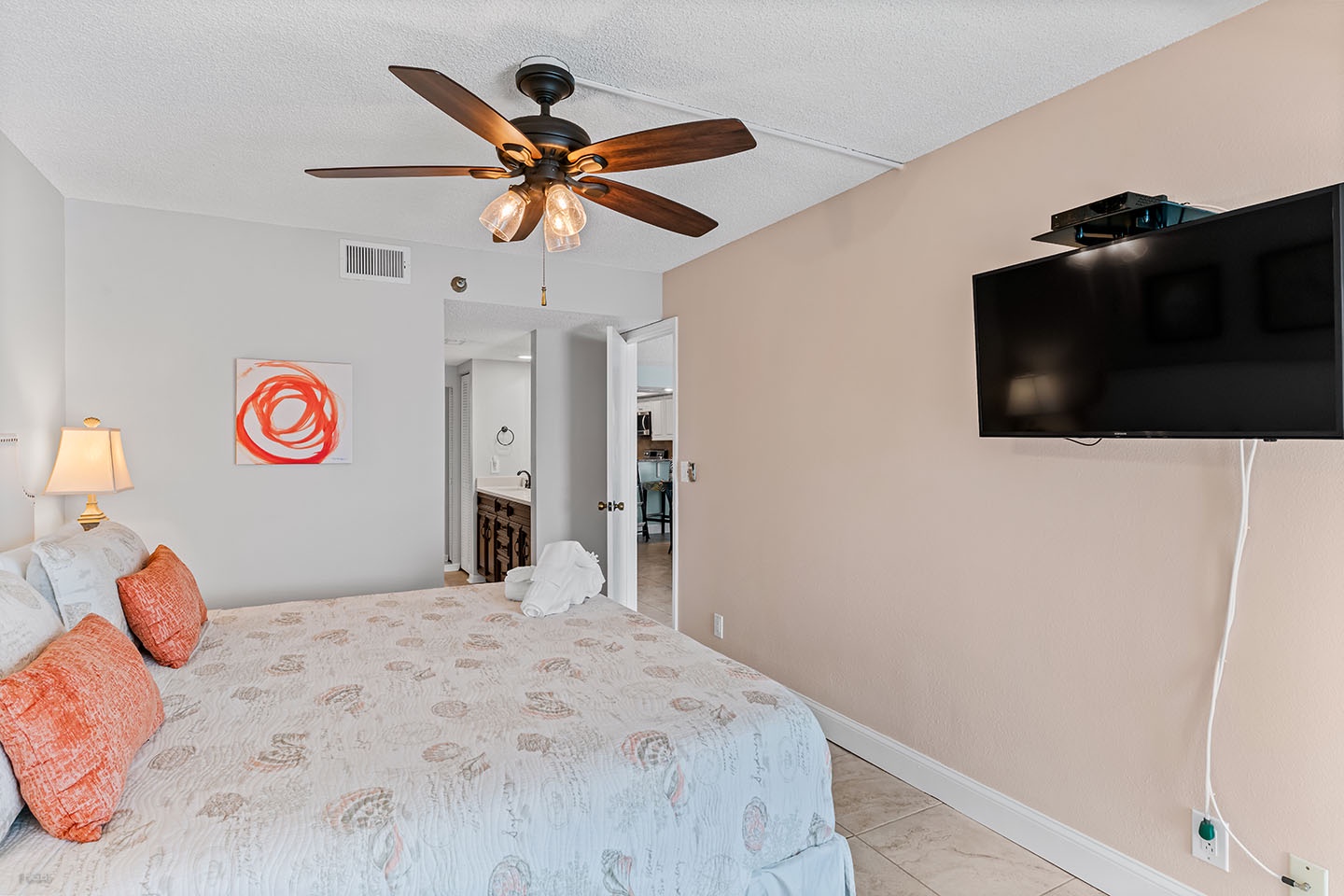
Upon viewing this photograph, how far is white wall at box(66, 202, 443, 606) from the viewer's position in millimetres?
3309

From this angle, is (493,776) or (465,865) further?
(493,776)

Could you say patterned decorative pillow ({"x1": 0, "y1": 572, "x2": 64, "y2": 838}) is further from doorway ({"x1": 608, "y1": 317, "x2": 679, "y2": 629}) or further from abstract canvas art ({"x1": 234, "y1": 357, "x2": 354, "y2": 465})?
doorway ({"x1": 608, "y1": 317, "x2": 679, "y2": 629})

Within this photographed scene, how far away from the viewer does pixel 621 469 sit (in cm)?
451

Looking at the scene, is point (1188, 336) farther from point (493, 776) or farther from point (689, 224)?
point (493, 776)

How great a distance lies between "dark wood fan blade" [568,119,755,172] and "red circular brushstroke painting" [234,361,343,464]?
2314 mm

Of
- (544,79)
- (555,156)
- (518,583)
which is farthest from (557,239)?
(518,583)

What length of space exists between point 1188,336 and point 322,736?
230cm

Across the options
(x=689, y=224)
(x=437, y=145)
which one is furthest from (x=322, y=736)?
(x=437, y=145)

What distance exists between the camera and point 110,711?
151cm

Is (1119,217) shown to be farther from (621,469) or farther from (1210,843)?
(621,469)

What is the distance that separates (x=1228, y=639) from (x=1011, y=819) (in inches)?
39.0

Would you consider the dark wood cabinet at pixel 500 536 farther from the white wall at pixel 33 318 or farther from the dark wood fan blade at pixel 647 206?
the dark wood fan blade at pixel 647 206

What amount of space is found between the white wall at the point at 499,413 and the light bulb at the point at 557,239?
14.5 feet

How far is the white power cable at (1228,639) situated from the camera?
6.13 feet
